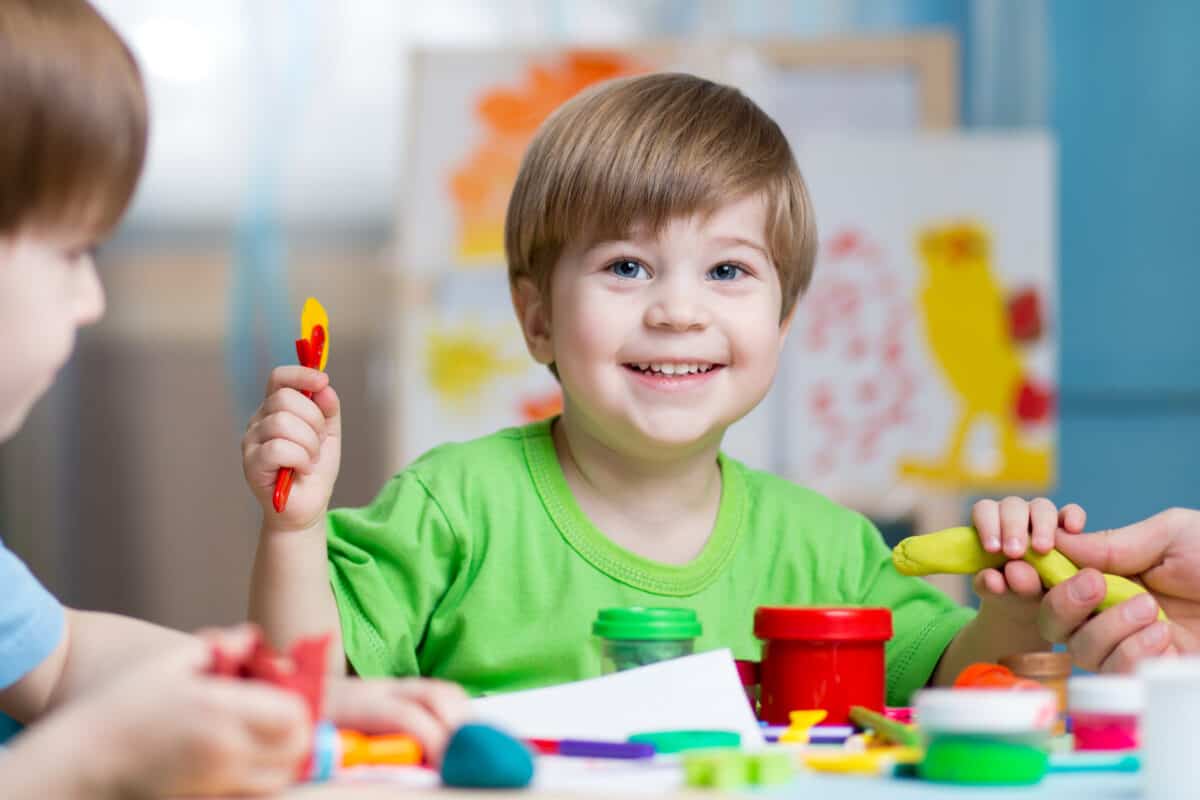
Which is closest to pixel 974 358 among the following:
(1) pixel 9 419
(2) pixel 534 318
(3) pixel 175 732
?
(2) pixel 534 318

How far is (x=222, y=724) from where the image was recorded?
17.5 inches

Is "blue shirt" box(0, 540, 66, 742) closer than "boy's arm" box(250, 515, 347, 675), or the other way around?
"blue shirt" box(0, 540, 66, 742)

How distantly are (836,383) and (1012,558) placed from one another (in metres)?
1.81

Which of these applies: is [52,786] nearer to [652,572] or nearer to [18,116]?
[18,116]

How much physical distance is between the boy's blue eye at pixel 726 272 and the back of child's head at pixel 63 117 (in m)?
0.51

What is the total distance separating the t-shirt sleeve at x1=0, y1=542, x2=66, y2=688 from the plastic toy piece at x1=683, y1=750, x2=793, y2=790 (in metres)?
0.33

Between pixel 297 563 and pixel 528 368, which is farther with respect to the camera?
pixel 528 368

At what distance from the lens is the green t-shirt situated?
965 mm

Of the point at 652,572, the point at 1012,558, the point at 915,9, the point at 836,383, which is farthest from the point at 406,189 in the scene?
the point at 1012,558

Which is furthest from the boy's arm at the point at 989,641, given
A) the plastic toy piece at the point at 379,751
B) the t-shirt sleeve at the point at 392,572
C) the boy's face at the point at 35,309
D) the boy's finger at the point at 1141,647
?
the boy's face at the point at 35,309

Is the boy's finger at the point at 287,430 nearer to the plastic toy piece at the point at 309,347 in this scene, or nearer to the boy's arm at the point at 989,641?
the plastic toy piece at the point at 309,347

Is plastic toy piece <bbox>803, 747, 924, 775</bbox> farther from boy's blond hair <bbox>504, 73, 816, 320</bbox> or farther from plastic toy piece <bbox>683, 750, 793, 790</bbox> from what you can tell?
boy's blond hair <bbox>504, 73, 816, 320</bbox>

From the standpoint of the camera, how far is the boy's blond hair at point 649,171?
3.32 ft

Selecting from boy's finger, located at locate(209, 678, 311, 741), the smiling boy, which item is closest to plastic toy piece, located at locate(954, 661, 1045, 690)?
the smiling boy
